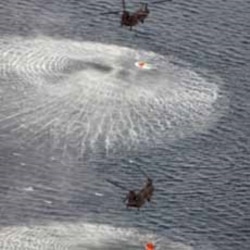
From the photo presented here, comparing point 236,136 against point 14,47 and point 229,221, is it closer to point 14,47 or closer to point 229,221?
point 229,221

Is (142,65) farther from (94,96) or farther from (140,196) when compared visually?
(140,196)

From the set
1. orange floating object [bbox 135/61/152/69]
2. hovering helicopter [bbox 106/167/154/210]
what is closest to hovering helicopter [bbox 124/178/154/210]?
hovering helicopter [bbox 106/167/154/210]

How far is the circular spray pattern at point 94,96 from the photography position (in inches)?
5276

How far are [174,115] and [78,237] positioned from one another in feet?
85.8

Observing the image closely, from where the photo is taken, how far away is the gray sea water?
4742 inches

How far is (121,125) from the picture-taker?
13575 centimetres

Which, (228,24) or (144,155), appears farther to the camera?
(228,24)

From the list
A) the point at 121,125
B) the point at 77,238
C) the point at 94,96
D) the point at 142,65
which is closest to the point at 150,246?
the point at 77,238

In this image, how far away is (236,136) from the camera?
13588 centimetres

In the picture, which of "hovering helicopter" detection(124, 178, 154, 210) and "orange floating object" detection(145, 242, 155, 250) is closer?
"hovering helicopter" detection(124, 178, 154, 210)

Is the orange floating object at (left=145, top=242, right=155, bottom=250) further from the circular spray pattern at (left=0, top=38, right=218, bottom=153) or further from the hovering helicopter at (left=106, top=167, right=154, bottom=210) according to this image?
the circular spray pattern at (left=0, top=38, right=218, bottom=153)

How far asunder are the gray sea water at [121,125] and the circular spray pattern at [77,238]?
0.48 ft

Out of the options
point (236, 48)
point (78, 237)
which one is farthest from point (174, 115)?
point (78, 237)

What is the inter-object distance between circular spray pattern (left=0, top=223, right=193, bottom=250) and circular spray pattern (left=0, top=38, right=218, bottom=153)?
14.1m
